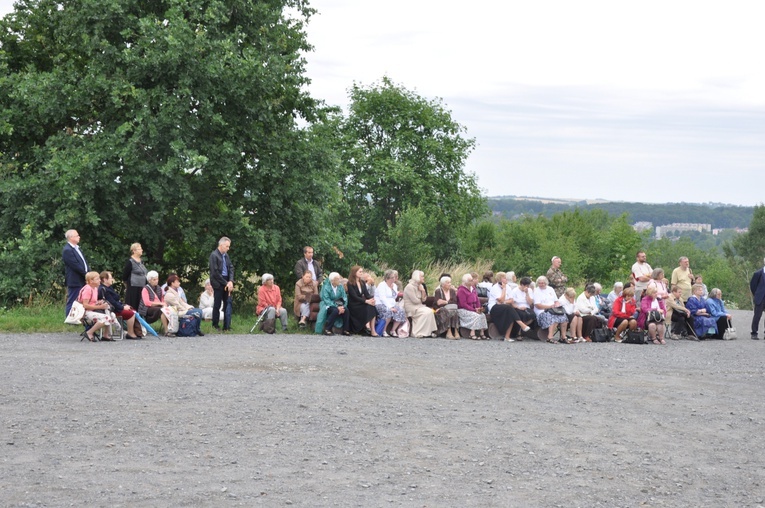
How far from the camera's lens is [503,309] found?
19312 mm

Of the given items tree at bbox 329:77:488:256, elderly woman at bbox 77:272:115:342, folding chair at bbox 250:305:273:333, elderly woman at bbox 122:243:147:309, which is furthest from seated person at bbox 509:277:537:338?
tree at bbox 329:77:488:256

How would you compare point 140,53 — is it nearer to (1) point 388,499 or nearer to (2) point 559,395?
(2) point 559,395

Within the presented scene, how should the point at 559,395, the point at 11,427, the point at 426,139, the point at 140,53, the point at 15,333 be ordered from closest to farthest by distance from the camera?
1. the point at 11,427
2. the point at 559,395
3. the point at 15,333
4. the point at 140,53
5. the point at 426,139

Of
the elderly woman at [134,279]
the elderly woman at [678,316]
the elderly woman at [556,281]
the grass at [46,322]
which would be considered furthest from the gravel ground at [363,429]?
the elderly woman at [556,281]

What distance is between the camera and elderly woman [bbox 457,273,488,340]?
19.2m

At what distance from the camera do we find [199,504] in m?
7.13

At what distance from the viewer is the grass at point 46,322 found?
1714 centimetres

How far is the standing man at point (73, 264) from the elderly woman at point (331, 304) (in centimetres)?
430

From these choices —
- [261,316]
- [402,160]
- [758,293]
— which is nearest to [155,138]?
[261,316]

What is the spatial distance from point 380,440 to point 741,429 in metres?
3.92

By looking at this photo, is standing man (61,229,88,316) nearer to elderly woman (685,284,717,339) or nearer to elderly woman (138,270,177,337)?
elderly woman (138,270,177,337)

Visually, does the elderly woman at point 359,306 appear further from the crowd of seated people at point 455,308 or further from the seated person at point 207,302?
the seated person at point 207,302

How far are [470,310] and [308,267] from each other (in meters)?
3.31

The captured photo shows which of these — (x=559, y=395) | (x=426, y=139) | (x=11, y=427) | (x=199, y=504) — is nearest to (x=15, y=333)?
(x=11, y=427)
